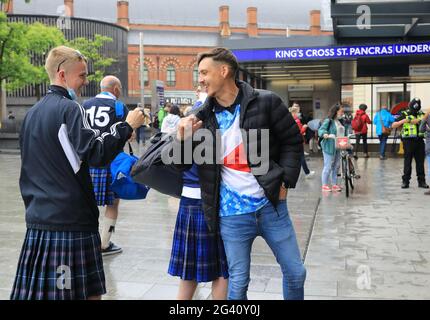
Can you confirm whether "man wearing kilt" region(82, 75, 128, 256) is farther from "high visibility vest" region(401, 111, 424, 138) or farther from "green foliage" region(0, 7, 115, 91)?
"green foliage" region(0, 7, 115, 91)

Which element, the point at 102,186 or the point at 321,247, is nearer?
the point at 102,186

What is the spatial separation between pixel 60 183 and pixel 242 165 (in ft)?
3.51

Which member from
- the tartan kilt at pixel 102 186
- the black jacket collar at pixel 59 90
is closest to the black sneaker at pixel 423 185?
the tartan kilt at pixel 102 186

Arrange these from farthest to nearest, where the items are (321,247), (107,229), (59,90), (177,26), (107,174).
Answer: (177,26) < (321,247) < (107,229) < (107,174) < (59,90)

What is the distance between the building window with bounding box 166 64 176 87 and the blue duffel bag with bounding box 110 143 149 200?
63.0 metres

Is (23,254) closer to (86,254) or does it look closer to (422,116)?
(86,254)

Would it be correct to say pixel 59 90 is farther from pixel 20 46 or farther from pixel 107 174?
pixel 20 46

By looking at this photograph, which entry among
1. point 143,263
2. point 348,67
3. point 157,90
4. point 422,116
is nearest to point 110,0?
point 157,90

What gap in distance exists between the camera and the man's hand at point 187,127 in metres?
3.09

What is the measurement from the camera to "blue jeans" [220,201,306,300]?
3.28 meters

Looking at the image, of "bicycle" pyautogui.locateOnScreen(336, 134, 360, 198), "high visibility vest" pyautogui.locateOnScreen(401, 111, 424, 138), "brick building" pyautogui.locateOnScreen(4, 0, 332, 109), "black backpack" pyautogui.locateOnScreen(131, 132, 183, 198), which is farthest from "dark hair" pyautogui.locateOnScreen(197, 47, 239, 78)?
"brick building" pyautogui.locateOnScreen(4, 0, 332, 109)

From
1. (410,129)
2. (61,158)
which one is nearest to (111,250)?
(61,158)

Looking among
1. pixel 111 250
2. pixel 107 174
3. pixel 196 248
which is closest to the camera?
pixel 196 248

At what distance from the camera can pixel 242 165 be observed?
10.7 feet
